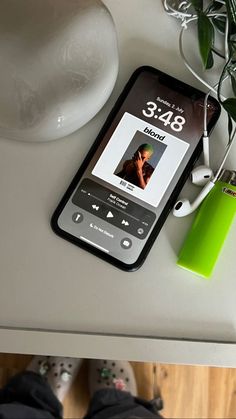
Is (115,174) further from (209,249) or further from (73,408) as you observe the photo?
(73,408)

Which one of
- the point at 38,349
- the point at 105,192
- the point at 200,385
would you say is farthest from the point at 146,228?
the point at 200,385

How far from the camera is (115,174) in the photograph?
23.3 inches

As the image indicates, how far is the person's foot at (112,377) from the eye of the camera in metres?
1.11

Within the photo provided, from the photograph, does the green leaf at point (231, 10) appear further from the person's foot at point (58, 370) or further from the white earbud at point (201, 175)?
the person's foot at point (58, 370)

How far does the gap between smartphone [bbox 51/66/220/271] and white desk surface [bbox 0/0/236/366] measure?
2 cm

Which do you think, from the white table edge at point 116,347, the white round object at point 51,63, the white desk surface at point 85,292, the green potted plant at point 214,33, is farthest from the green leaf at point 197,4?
the white table edge at point 116,347

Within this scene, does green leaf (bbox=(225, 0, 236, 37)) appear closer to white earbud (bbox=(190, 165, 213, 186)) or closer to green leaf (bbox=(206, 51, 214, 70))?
green leaf (bbox=(206, 51, 214, 70))

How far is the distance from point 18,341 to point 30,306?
1.5 inches

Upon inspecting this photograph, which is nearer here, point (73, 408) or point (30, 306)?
point (30, 306)

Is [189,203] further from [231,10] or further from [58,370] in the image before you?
[58,370]

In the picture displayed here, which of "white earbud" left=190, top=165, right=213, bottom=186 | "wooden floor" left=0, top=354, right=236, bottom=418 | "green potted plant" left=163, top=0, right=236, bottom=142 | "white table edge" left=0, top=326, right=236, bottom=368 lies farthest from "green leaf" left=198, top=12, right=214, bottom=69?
"wooden floor" left=0, top=354, right=236, bottom=418

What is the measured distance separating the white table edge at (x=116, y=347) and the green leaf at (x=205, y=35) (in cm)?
31

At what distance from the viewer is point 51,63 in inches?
20.5

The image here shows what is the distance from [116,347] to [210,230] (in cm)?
17
